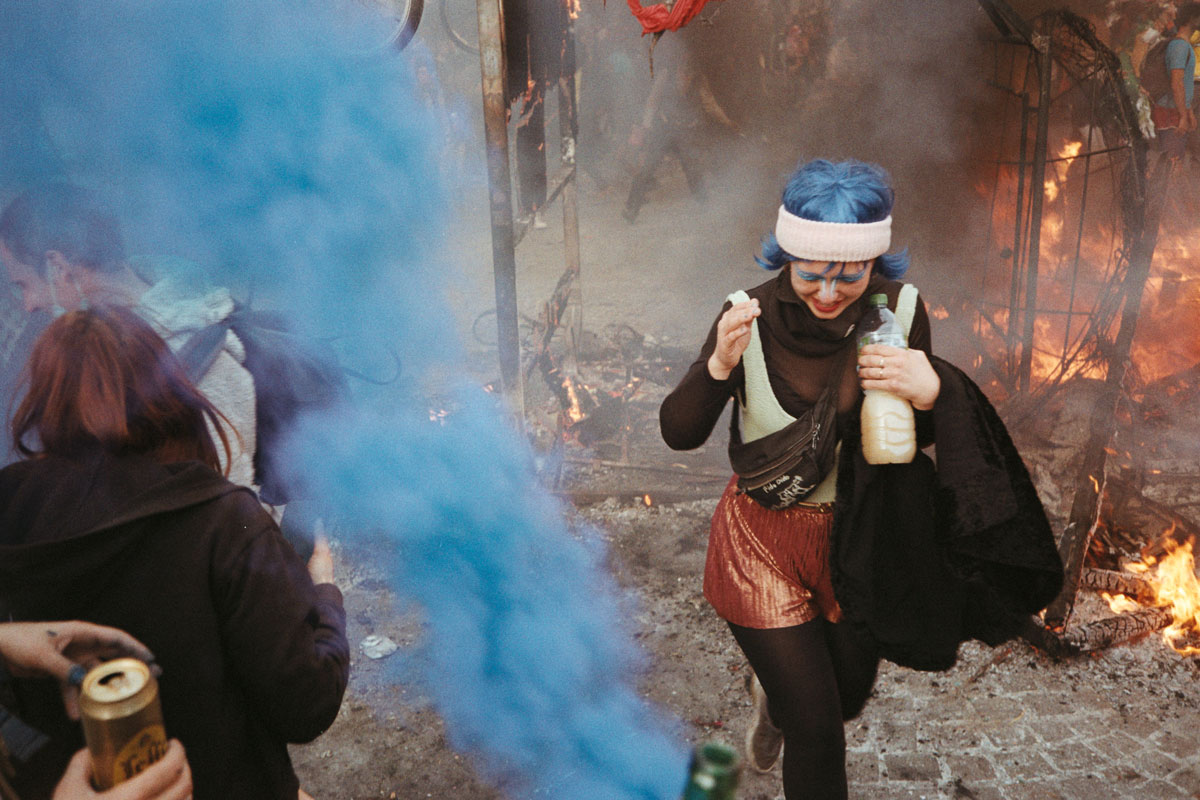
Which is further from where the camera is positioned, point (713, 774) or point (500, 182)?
point (500, 182)

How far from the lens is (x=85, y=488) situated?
62.5 inches

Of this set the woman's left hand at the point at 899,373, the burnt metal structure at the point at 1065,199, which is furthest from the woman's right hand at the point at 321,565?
the burnt metal structure at the point at 1065,199

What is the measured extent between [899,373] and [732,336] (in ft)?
1.61

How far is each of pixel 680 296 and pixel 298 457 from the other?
8612mm

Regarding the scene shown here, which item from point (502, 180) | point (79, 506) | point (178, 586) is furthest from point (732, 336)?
point (502, 180)

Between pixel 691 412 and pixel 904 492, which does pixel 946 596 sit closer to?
pixel 904 492

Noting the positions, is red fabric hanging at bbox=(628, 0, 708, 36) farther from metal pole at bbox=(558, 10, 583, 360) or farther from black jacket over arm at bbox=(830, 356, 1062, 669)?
black jacket over arm at bbox=(830, 356, 1062, 669)

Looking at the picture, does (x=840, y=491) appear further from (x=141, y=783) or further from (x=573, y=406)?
(x=573, y=406)

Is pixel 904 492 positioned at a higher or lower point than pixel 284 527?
higher

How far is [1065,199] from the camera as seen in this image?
9.79 metres

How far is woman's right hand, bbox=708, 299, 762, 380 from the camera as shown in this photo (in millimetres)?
2498

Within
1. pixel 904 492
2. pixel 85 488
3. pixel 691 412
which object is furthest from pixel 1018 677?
pixel 85 488

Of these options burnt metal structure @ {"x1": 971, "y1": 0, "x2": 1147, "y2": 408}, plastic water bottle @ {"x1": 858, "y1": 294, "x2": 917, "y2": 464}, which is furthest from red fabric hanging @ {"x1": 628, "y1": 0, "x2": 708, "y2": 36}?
burnt metal structure @ {"x1": 971, "y1": 0, "x2": 1147, "y2": 408}

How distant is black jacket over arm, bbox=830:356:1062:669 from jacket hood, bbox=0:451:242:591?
185 centimetres
